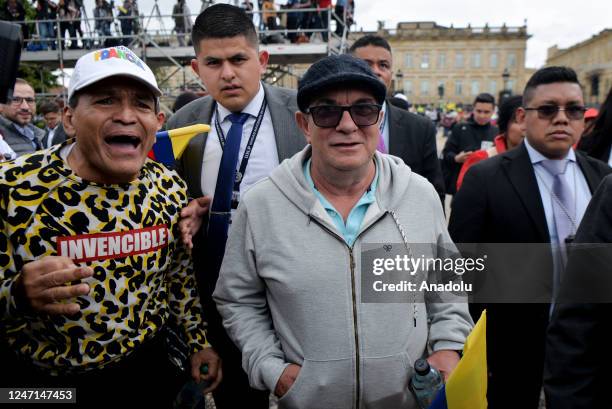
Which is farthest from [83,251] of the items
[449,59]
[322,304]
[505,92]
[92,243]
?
[449,59]

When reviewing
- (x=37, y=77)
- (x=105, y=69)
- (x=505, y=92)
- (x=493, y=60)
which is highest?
(x=493, y=60)

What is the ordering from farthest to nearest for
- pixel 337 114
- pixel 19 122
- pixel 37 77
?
pixel 37 77, pixel 19 122, pixel 337 114

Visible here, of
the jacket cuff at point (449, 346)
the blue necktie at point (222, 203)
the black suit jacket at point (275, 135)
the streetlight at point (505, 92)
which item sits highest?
the streetlight at point (505, 92)

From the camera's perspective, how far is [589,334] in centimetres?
155

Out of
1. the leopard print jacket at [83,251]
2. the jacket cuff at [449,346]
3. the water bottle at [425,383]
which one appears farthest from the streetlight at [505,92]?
the leopard print jacket at [83,251]

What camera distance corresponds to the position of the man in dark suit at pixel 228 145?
8.32 feet

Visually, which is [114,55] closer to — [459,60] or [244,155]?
[244,155]

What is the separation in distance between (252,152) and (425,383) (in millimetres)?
1505

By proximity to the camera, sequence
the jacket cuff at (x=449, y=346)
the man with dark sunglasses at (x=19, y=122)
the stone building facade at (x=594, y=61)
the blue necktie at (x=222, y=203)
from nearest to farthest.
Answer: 1. the jacket cuff at (x=449, y=346)
2. the blue necktie at (x=222, y=203)
3. the man with dark sunglasses at (x=19, y=122)
4. the stone building facade at (x=594, y=61)

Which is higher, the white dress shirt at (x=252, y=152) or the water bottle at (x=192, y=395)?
the white dress shirt at (x=252, y=152)

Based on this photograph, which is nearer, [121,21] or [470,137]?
[470,137]

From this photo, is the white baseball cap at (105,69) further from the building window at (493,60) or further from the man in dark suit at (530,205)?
the building window at (493,60)

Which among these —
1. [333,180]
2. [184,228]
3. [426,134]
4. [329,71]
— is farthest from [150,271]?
[426,134]

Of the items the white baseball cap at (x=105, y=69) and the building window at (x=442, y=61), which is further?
the building window at (x=442, y=61)
